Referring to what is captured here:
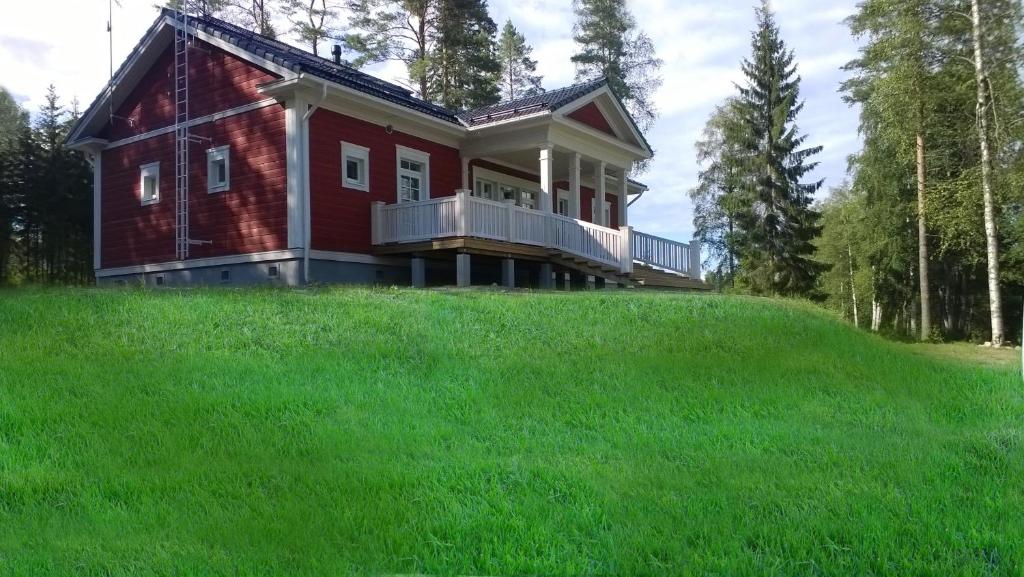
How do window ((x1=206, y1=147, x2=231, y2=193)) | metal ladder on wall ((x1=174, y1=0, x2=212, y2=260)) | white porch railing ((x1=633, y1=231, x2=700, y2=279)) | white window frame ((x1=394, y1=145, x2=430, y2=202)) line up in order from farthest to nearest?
white porch railing ((x1=633, y1=231, x2=700, y2=279)) < white window frame ((x1=394, y1=145, x2=430, y2=202)) < metal ladder on wall ((x1=174, y1=0, x2=212, y2=260)) < window ((x1=206, y1=147, x2=231, y2=193))

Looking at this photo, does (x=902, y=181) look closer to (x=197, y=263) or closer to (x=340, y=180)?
(x=340, y=180)

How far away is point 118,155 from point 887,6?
2051cm

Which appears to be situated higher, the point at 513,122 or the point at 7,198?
the point at 7,198

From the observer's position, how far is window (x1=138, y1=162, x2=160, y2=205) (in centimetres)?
1812

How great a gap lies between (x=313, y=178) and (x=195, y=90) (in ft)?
14.5

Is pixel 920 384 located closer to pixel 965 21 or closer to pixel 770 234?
pixel 965 21

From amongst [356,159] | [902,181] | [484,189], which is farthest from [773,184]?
[356,159]

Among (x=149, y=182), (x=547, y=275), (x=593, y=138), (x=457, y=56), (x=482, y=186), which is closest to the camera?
(x=547, y=275)

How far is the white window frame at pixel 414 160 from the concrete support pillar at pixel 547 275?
127 inches

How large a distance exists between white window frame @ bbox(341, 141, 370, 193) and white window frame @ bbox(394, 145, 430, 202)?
0.89 m

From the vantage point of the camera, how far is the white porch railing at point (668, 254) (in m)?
19.2

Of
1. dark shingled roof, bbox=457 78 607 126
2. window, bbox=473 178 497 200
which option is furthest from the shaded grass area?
window, bbox=473 178 497 200

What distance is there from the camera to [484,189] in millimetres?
20891

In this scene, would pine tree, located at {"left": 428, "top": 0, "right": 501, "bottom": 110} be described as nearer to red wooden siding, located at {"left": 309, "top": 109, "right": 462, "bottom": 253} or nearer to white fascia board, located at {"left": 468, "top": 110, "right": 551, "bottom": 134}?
white fascia board, located at {"left": 468, "top": 110, "right": 551, "bottom": 134}
